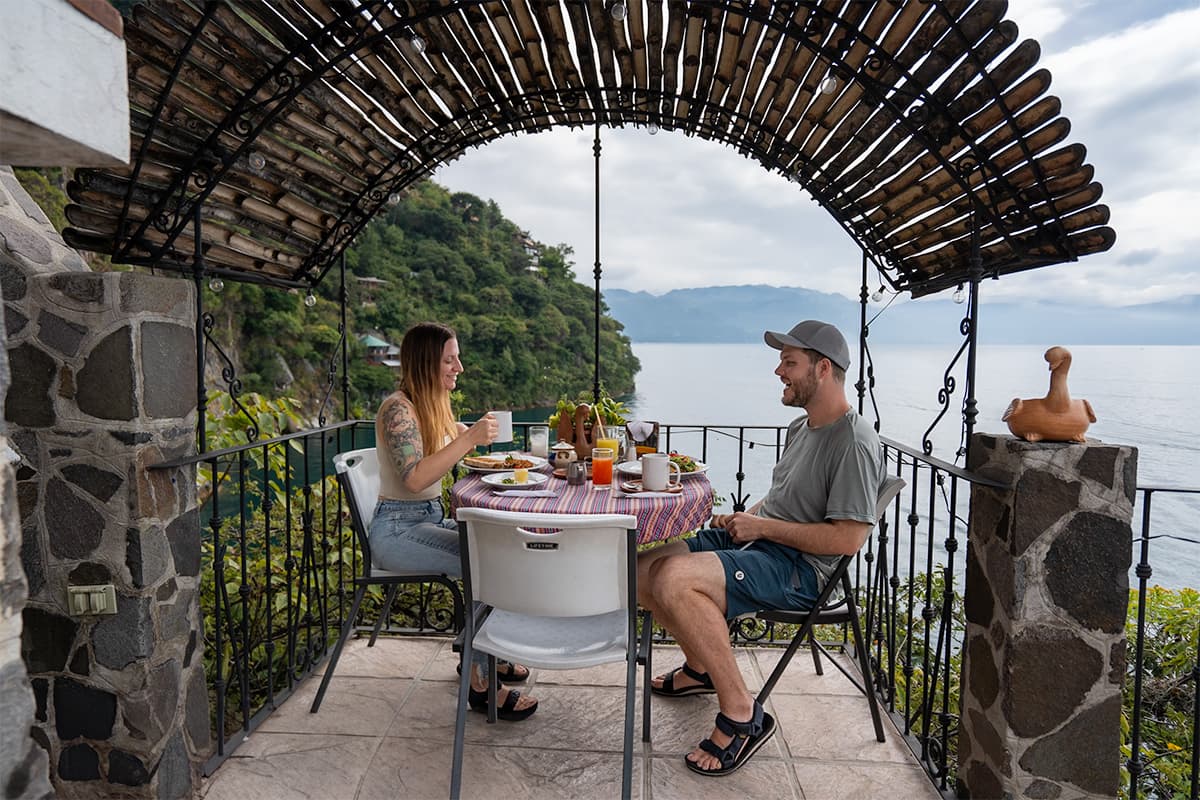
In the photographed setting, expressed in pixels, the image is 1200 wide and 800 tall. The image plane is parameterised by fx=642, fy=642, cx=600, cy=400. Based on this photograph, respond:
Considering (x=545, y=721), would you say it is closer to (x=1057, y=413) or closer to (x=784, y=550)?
(x=784, y=550)

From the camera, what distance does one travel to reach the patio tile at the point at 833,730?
225 cm

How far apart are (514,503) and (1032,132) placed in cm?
189

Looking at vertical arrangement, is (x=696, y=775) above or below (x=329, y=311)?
below

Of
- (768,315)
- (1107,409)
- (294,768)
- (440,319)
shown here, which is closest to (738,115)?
(294,768)

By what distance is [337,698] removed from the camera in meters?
2.58

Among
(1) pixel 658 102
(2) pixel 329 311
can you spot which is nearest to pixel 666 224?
(2) pixel 329 311

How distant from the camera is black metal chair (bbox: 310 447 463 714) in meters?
2.38

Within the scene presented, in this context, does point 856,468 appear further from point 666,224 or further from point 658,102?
point 666,224

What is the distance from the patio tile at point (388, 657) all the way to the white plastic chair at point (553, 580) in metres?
1.07

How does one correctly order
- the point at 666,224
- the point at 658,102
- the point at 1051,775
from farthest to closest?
the point at 666,224 < the point at 658,102 < the point at 1051,775

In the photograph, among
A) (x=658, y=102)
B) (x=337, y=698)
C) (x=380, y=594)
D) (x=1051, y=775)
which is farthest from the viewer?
(x=380, y=594)

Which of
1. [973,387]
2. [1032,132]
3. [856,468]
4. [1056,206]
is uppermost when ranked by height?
[1032,132]

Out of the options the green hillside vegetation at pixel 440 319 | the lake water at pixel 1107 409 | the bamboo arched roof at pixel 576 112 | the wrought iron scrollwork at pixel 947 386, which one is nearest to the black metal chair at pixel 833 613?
the wrought iron scrollwork at pixel 947 386

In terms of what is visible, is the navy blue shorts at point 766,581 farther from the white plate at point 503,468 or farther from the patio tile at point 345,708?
the patio tile at point 345,708
